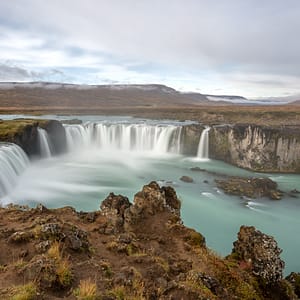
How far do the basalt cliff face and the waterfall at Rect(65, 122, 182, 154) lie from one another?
25.6ft

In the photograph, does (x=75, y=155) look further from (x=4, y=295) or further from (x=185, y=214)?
(x=4, y=295)

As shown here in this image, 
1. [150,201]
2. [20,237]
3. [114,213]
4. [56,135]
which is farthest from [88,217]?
[56,135]

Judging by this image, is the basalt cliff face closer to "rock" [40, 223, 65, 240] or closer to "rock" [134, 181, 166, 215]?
"rock" [134, 181, 166, 215]

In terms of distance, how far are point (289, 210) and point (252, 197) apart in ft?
10.7

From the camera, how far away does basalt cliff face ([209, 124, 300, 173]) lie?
123 feet

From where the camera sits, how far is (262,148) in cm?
3856

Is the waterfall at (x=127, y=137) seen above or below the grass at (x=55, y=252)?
below

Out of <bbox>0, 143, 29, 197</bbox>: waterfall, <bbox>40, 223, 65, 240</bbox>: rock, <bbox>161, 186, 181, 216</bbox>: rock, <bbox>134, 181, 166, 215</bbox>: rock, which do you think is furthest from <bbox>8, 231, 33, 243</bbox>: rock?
<bbox>0, 143, 29, 197</bbox>: waterfall

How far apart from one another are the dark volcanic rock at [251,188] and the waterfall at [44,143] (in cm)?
2121

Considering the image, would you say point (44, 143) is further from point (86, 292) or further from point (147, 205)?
point (86, 292)

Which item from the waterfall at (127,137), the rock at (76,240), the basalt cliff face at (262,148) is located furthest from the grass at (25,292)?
the waterfall at (127,137)

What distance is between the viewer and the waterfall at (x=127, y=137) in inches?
1790

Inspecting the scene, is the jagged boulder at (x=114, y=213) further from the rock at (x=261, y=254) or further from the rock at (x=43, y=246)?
the rock at (x=261, y=254)

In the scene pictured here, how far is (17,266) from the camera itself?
6.66m
